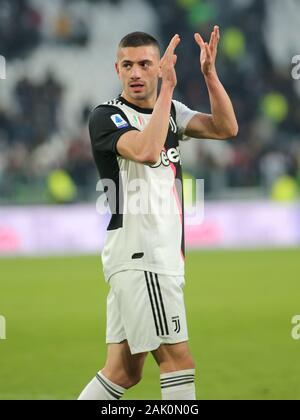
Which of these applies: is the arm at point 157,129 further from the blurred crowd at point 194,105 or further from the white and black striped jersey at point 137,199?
the blurred crowd at point 194,105

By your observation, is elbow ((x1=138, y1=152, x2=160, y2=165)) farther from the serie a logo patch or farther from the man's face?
the man's face

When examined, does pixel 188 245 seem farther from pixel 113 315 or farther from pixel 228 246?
pixel 113 315

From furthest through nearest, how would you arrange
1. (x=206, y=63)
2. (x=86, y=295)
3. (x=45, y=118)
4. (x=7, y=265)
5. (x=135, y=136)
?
(x=45, y=118)
(x=7, y=265)
(x=86, y=295)
(x=206, y=63)
(x=135, y=136)

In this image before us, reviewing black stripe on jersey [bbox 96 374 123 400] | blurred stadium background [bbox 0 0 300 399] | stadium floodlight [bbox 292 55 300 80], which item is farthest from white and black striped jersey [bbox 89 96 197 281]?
stadium floodlight [bbox 292 55 300 80]

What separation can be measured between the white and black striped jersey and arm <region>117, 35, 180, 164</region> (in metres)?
0.18

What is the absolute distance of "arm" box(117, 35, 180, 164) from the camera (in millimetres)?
4152

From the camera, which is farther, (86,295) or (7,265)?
(7,265)

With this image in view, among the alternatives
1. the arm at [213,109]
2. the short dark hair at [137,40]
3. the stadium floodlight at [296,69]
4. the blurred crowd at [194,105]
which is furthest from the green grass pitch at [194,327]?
the blurred crowd at [194,105]

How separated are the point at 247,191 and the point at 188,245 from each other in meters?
1.85

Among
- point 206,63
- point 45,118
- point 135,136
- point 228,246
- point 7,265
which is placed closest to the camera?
point 135,136

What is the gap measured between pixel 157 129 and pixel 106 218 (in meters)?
14.3

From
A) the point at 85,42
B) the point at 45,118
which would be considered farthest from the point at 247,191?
the point at 85,42

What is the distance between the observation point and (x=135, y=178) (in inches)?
175
